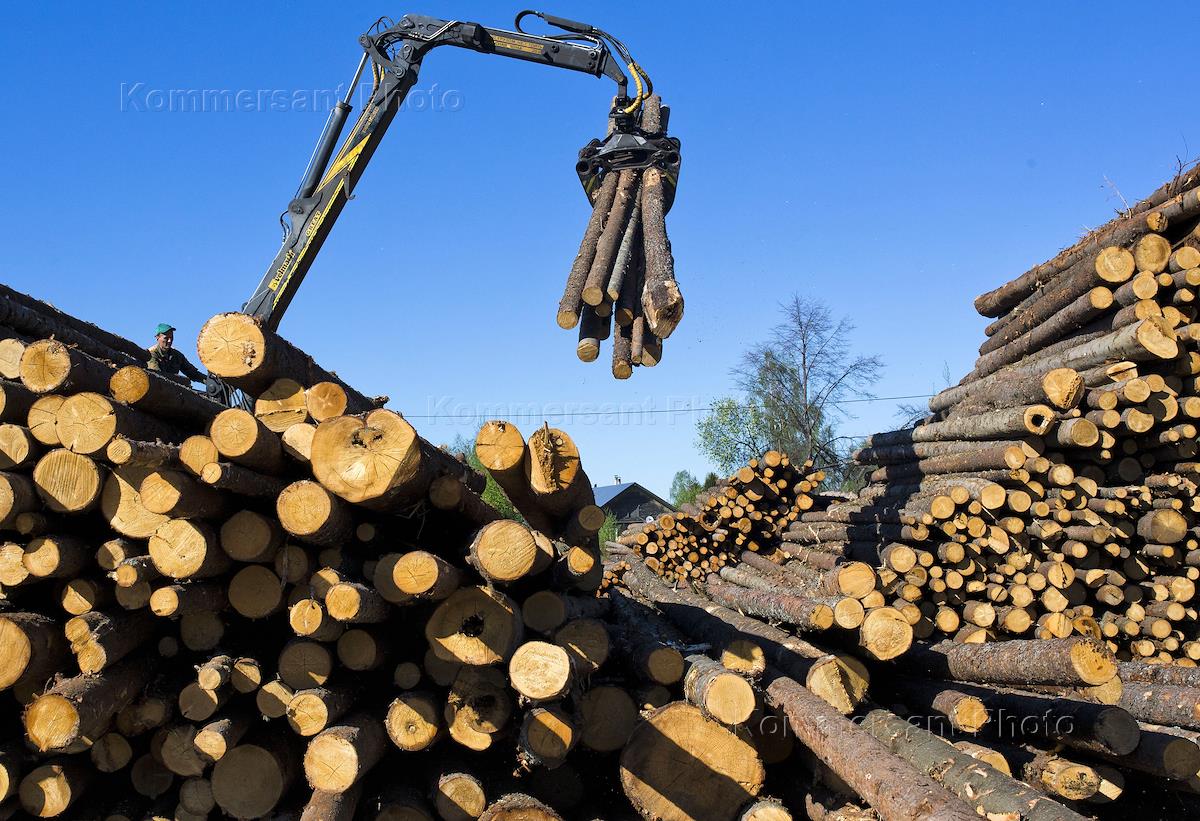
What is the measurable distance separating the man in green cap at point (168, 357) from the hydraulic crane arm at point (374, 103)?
36.1 inches

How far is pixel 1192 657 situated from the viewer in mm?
6273

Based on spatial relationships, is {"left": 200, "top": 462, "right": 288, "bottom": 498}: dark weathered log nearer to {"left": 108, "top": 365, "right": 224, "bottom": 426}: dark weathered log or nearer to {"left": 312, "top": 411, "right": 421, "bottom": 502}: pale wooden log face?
{"left": 312, "top": 411, "right": 421, "bottom": 502}: pale wooden log face

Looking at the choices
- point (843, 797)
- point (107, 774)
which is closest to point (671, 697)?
point (843, 797)

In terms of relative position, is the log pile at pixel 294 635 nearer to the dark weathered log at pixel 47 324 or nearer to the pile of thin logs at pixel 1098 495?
the dark weathered log at pixel 47 324

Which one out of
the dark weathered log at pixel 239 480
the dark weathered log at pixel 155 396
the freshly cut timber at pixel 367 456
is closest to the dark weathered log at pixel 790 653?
the freshly cut timber at pixel 367 456

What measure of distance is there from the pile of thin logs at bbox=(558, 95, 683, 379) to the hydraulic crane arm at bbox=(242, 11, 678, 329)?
8.97ft

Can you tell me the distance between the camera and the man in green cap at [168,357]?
8.25m

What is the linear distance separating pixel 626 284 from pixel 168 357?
5.28 meters

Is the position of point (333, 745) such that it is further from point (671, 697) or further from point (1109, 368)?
point (1109, 368)

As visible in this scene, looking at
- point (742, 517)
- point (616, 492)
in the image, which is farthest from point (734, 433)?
point (742, 517)

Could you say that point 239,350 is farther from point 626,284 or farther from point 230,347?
point 626,284

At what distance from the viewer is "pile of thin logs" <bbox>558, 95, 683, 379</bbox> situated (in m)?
5.51

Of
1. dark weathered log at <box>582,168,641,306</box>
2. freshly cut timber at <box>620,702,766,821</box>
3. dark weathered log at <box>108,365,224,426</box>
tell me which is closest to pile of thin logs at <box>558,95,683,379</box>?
dark weathered log at <box>582,168,641,306</box>

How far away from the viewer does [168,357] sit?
853cm
